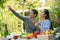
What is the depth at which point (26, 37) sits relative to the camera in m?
3.20

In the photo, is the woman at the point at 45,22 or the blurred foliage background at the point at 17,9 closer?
the woman at the point at 45,22

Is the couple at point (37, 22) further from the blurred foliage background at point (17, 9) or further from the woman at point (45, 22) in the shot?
the blurred foliage background at point (17, 9)

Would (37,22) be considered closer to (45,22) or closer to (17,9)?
(45,22)

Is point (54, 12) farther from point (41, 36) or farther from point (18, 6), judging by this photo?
point (41, 36)

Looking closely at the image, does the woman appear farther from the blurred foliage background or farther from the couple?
the blurred foliage background

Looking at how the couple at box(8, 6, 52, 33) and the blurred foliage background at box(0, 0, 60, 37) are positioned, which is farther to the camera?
the blurred foliage background at box(0, 0, 60, 37)

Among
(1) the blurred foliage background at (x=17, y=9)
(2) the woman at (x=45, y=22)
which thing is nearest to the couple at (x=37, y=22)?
(2) the woman at (x=45, y=22)

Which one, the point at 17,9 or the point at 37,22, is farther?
the point at 17,9

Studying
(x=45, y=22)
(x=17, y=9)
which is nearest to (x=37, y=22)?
(x=45, y=22)

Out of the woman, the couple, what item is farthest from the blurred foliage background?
the woman

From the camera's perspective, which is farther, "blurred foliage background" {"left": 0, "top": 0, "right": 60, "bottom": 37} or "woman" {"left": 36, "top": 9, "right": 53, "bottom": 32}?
"blurred foliage background" {"left": 0, "top": 0, "right": 60, "bottom": 37}

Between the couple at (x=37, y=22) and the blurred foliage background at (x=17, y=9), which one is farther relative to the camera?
the blurred foliage background at (x=17, y=9)

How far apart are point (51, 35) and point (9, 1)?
4034 mm

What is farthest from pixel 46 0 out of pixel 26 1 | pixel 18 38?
pixel 18 38
